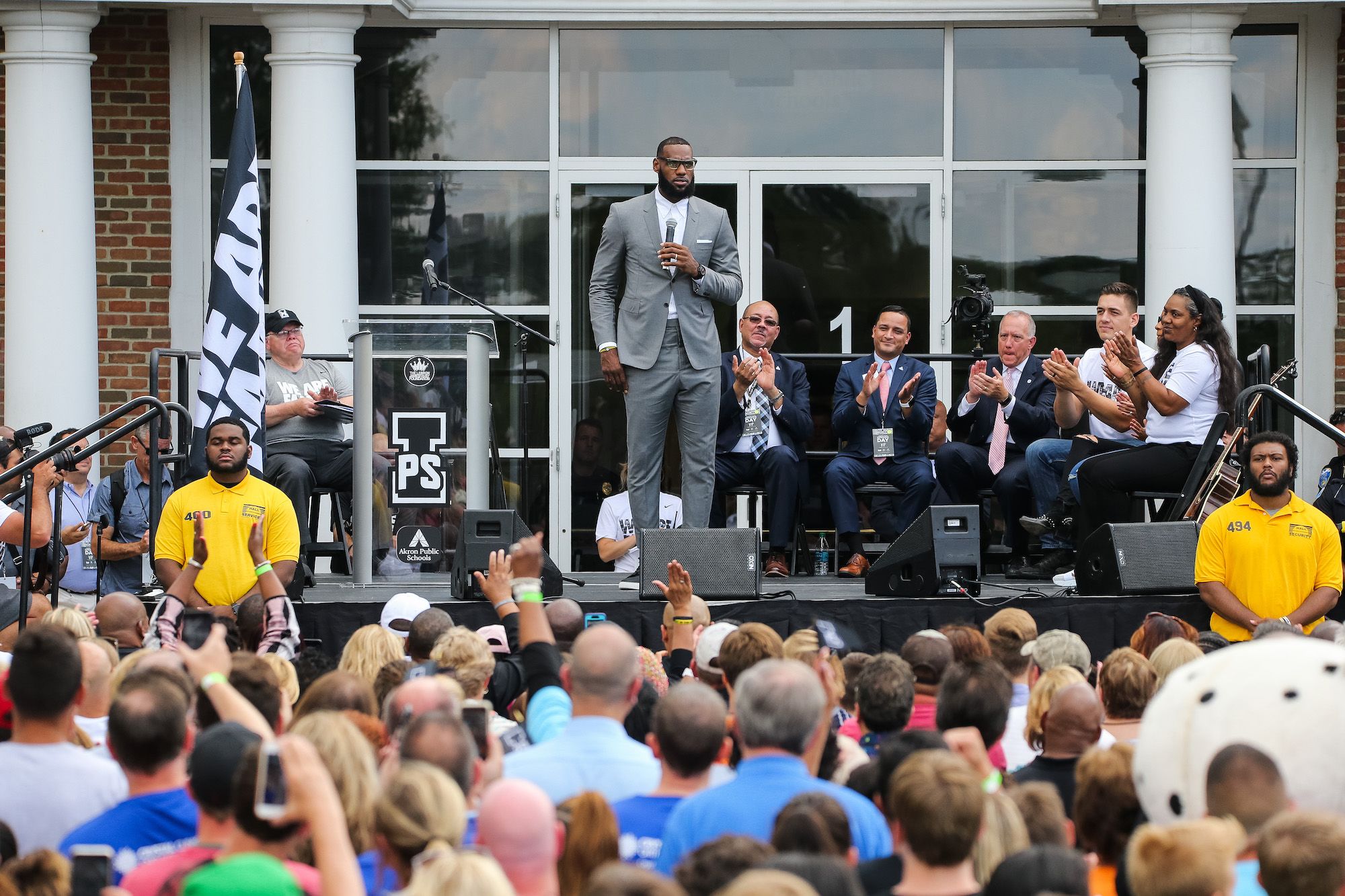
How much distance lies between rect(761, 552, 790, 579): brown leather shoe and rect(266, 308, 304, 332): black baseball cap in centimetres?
291

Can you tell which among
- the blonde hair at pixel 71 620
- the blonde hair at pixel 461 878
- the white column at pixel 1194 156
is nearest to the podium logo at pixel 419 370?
the blonde hair at pixel 71 620

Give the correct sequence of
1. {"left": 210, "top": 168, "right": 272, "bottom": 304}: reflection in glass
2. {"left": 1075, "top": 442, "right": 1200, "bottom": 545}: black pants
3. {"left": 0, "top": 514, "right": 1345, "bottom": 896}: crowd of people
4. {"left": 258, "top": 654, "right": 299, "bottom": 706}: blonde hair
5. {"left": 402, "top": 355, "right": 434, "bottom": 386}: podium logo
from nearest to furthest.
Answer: {"left": 0, "top": 514, "right": 1345, "bottom": 896}: crowd of people
{"left": 258, "top": 654, "right": 299, "bottom": 706}: blonde hair
{"left": 1075, "top": 442, "right": 1200, "bottom": 545}: black pants
{"left": 402, "top": 355, "right": 434, "bottom": 386}: podium logo
{"left": 210, "top": 168, "right": 272, "bottom": 304}: reflection in glass

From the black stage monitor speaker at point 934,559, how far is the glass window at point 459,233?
415 cm

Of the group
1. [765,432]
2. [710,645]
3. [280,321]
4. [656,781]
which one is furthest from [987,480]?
[656,781]

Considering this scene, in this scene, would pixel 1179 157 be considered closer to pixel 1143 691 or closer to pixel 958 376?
pixel 958 376

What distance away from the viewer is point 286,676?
193 inches

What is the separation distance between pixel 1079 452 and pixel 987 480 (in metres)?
0.59

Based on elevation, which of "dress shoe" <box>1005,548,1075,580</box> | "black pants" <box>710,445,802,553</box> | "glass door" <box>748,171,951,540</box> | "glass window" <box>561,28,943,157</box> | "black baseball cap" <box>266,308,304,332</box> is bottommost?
"dress shoe" <box>1005,548,1075,580</box>

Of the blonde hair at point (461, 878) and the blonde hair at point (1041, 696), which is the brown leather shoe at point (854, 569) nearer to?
the blonde hair at point (1041, 696)

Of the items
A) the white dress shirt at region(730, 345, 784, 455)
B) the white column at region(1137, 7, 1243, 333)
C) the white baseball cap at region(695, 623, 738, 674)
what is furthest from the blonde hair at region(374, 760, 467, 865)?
the white column at region(1137, 7, 1243, 333)

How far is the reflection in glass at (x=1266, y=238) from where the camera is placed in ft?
36.9

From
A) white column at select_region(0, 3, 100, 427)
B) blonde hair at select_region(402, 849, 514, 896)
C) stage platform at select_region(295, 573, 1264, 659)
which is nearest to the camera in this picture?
blonde hair at select_region(402, 849, 514, 896)

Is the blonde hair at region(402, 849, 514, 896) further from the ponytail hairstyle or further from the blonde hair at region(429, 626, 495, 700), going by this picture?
the ponytail hairstyle

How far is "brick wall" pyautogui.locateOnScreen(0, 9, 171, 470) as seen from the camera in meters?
11.2
